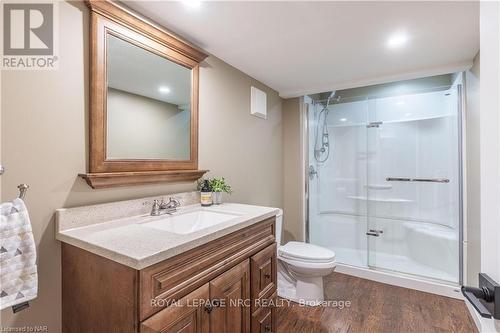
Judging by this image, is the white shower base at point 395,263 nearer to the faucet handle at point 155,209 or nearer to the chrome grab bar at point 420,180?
the chrome grab bar at point 420,180

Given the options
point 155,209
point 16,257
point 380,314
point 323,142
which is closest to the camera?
point 16,257

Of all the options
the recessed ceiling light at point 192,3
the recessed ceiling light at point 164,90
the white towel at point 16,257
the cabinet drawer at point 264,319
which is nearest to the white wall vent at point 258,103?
the recessed ceiling light at point 164,90

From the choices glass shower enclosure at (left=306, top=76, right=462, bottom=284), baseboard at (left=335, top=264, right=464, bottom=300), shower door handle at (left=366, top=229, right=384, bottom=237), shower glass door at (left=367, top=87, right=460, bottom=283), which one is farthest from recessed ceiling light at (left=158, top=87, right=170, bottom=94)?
shower door handle at (left=366, top=229, right=384, bottom=237)

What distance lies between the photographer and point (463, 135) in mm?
2381

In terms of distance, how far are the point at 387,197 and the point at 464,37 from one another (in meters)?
1.88

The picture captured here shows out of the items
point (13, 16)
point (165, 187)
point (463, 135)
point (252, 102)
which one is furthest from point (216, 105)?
point (463, 135)

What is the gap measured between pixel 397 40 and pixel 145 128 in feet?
6.15

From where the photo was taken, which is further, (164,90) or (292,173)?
(292,173)

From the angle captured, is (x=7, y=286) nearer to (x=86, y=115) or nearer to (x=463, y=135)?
(x=86, y=115)

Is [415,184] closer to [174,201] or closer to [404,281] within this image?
[404,281]

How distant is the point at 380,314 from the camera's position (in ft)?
6.73

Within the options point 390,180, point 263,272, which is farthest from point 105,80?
point 390,180

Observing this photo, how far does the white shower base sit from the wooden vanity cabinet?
198 centimetres

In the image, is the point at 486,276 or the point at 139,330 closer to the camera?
the point at 486,276
